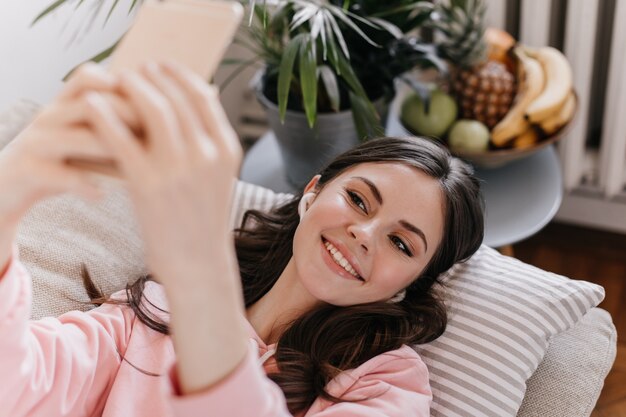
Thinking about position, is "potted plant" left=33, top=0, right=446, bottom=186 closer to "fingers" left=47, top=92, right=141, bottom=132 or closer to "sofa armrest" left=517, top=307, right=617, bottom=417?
"sofa armrest" left=517, top=307, right=617, bottom=417

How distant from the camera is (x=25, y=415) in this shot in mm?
919

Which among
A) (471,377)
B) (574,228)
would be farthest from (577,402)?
(574,228)

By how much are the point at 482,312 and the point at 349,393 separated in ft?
0.97

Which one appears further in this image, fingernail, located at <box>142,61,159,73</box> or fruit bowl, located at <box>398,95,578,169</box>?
fruit bowl, located at <box>398,95,578,169</box>

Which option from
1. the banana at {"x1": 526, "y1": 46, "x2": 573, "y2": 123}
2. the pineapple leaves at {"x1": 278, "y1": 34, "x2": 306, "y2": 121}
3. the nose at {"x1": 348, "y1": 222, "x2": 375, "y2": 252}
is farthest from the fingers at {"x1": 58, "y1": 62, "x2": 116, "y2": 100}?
the banana at {"x1": 526, "y1": 46, "x2": 573, "y2": 123}

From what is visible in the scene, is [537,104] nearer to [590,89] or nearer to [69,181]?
[590,89]

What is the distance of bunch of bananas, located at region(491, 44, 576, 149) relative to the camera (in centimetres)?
158

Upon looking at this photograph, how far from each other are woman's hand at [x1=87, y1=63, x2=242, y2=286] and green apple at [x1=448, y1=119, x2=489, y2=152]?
1.04 m

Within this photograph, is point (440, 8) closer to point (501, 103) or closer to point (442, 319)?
point (501, 103)

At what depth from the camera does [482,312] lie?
1208mm

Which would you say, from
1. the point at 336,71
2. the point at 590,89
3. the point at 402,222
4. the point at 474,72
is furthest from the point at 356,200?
the point at 590,89

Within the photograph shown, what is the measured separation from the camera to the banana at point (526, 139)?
161cm

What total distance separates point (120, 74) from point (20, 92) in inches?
40.2

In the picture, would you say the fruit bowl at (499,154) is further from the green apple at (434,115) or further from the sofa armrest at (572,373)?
the sofa armrest at (572,373)
